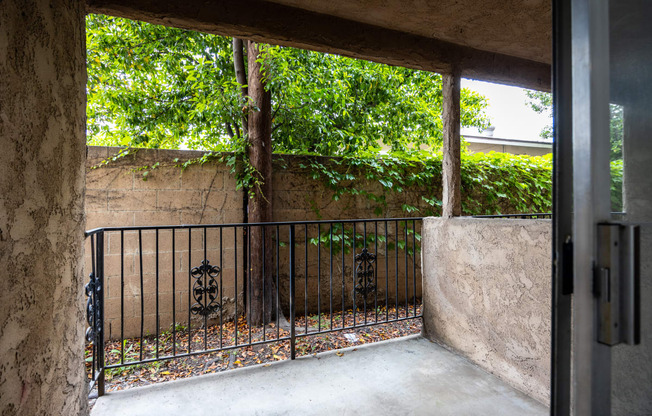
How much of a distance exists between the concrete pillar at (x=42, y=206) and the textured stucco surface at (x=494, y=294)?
93.7 inches

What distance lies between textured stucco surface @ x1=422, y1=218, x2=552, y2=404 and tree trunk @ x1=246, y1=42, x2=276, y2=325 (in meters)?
1.65

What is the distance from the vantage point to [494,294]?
89.3 inches

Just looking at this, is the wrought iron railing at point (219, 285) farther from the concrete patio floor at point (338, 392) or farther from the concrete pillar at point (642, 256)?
the concrete pillar at point (642, 256)

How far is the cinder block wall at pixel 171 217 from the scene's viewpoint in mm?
3254

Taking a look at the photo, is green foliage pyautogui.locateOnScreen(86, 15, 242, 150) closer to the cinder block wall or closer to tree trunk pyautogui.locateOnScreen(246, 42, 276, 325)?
tree trunk pyautogui.locateOnScreen(246, 42, 276, 325)

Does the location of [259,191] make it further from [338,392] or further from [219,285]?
[338,392]

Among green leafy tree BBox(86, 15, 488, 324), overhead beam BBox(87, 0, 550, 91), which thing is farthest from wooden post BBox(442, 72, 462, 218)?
green leafy tree BBox(86, 15, 488, 324)

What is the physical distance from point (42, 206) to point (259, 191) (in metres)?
2.32

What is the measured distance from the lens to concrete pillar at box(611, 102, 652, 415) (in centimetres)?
65

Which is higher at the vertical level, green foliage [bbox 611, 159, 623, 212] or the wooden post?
the wooden post

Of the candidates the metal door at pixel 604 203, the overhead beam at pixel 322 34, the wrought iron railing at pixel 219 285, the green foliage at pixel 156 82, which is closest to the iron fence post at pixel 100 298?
the wrought iron railing at pixel 219 285

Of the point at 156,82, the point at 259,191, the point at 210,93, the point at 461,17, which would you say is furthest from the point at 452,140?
the point at 156,82

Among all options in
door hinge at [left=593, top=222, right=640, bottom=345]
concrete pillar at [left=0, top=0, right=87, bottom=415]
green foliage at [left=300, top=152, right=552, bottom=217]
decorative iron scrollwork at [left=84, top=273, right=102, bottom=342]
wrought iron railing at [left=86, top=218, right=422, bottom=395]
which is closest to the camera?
door hinge at [left=593, top=222, right=640, bottom=345]

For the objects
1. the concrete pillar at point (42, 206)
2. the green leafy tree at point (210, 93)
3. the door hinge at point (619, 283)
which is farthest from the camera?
the green leafy tree at point (210, 93)
